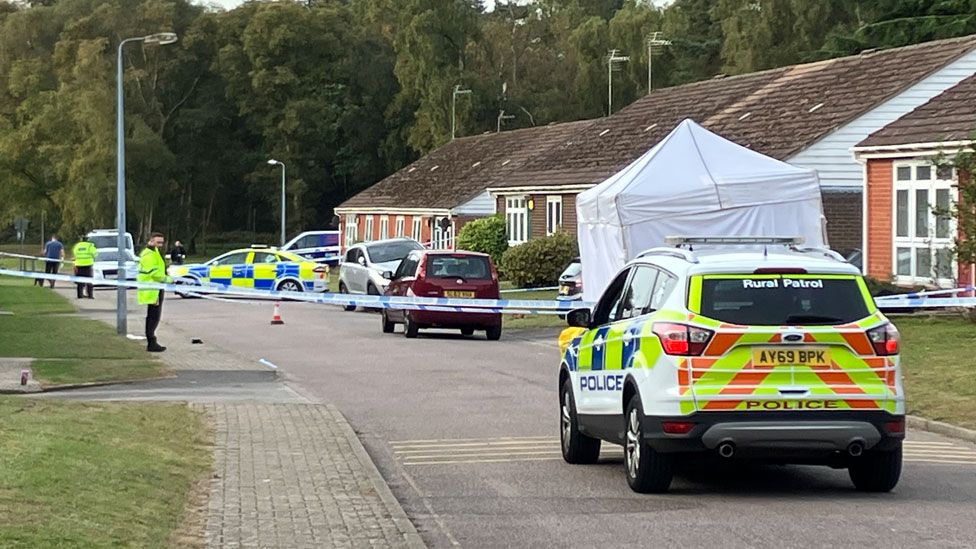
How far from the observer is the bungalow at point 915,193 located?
2914cm

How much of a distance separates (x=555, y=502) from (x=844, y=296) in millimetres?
2402

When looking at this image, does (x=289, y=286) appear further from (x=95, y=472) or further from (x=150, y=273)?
(x=95, y=472)

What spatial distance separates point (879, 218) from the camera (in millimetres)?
31875

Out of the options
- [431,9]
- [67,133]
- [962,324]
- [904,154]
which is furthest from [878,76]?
[67,133]

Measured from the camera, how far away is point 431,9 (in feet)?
292

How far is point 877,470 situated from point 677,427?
1.56 meters

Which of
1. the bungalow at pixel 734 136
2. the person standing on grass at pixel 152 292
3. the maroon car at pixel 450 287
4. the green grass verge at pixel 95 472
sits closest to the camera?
the green grass verge at pixel 95 472

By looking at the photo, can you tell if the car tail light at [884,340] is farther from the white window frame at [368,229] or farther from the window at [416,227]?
the white window frame at [368,229]

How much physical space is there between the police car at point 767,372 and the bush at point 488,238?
42.1 metres

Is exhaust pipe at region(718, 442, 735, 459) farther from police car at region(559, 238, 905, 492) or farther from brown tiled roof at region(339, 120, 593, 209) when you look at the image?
brown tiled roof at region(339, 120, 593, 209)

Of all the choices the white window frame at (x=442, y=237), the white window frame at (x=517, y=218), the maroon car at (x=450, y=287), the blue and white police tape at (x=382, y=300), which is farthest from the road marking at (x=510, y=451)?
the white window frame at (x=442, y=237)

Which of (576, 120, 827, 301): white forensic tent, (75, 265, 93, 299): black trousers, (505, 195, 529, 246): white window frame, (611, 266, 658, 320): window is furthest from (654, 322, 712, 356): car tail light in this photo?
(505, 195, 529, 246): white window frame

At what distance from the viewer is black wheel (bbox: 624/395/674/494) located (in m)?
11.0

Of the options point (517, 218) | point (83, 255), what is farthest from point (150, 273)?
point (517, 218)
